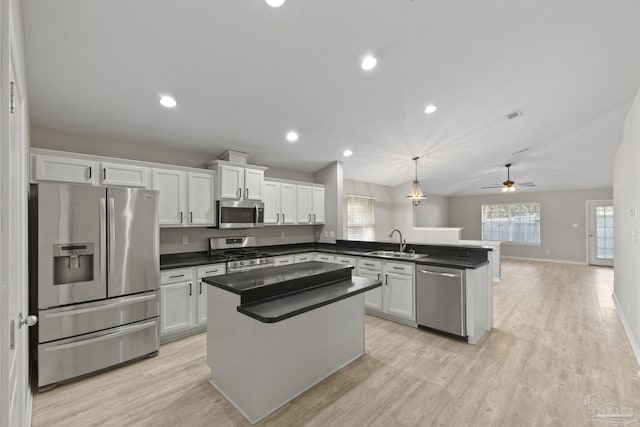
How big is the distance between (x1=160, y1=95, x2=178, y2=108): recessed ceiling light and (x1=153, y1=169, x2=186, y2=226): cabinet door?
2.91 ft

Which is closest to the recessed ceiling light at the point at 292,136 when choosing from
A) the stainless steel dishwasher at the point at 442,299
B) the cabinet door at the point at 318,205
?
the cabinet door at the point at 318,205

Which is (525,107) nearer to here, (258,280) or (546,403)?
(546,403)

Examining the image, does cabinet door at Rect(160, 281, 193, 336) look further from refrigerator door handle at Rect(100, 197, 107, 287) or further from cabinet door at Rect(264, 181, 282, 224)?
cabinet door at Rect(264, 181, 282, 224)

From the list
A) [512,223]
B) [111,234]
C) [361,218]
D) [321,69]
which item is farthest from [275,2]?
[512,223]

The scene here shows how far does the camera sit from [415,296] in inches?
150

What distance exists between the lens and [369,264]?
4332 mm

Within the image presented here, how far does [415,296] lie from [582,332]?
2.07 m

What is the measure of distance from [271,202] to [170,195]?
1694mm

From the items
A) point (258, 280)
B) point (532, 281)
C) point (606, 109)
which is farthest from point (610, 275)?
point (258, 280)

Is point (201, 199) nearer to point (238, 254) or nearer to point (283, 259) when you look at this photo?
point (238, 254)

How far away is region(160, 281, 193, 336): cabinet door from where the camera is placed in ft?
11.0

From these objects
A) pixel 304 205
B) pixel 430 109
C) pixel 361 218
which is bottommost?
pixel 361 218

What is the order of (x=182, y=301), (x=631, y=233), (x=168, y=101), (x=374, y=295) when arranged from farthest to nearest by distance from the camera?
(x=374, y=295)
(x=182, y=301)
(x=631, y=233)
(x=168, y=101)

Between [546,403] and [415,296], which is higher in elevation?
[415,296]
